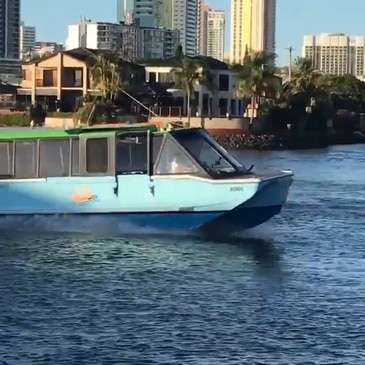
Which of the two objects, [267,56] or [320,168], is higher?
[267,56]

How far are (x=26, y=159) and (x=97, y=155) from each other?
2.13 meters

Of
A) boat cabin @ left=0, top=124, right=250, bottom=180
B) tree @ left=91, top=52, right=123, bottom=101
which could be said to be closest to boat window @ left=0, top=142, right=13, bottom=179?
boat cabin @ left=0, top=124, right=250, bottom=180

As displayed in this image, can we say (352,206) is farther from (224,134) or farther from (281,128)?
(281,128)

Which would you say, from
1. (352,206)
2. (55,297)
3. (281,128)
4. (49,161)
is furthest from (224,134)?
(55,297)

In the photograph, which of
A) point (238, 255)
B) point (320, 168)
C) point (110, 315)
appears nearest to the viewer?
point (110, 315)

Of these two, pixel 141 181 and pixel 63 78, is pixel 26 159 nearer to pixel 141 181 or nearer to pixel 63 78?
pixel 141 181

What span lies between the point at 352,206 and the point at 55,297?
2004 centimetres

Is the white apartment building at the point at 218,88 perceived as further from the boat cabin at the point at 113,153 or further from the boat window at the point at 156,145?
the boat window at the point at 156,145

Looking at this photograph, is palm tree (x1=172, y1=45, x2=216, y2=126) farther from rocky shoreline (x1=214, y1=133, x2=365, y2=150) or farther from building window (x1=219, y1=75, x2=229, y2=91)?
building window (x1=219, y1=75, x2=229, y2=91)

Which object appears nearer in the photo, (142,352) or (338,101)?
(142,352)

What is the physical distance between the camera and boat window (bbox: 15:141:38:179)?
98.6 feet

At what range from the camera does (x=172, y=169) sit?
28.5 meters

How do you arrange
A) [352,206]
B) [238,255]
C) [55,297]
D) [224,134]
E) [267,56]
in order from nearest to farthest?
[55,297] → [238,255] → [352,206] → [224,134] → [267,56]

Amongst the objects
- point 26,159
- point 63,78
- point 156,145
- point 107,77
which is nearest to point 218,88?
point 63,78
